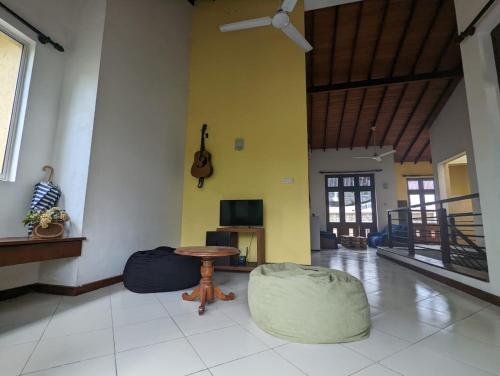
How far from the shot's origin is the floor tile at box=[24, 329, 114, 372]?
1343 mm

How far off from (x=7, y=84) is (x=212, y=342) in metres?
3.23

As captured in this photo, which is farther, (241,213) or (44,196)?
(241,213)

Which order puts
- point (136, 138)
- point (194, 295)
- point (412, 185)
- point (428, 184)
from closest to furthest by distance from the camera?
point (194, 295) < point (136, 138) < point (428, 184) < point (412, 185)

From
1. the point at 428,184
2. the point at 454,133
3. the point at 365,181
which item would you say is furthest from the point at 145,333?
the point at 428,184

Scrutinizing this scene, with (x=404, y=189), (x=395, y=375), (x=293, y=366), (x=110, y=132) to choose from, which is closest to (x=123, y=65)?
(x=110, y=132)

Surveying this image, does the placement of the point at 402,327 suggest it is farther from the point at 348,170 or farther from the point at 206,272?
the point at 348,170

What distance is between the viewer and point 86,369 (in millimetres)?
1282

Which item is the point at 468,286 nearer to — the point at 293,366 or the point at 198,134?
the point at 293,366

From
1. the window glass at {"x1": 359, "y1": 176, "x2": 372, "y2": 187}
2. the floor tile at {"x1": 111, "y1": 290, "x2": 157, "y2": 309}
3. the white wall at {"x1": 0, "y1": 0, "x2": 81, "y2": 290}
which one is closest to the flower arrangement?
the white wall at {"x1": 0, "y1": 0, "x2": 81, "y2": 290}

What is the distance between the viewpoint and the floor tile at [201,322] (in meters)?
1.80

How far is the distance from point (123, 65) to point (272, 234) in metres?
3.45

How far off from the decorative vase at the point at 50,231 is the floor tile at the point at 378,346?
109 inches

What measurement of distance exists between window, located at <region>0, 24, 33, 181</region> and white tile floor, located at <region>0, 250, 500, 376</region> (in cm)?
144

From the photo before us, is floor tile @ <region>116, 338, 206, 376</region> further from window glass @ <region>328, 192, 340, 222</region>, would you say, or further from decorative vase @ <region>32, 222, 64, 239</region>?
window glass @ <region>328, 192, 340, 222</region>
